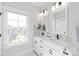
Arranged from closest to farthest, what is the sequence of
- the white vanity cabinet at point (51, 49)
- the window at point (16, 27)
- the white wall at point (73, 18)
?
1. the white vanity cabinet at point (51, 49)
2. the white wall at point (73, 18)
3. the window at point (16, 27)

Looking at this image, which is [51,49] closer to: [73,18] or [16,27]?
[73,18]

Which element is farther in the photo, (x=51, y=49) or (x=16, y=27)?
(x=16, y=27)

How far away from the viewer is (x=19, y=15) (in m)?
2.78

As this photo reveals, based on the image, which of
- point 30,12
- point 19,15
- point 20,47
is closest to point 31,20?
point 30,12

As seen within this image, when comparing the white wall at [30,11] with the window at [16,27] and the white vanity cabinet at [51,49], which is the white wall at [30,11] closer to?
A: the window at [16,27]

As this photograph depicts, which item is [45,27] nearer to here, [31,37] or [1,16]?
[31,37]

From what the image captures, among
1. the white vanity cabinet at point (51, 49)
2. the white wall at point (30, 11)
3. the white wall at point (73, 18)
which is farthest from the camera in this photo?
the white wall at point (30, 11)

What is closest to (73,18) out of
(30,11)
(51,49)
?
(51,49)

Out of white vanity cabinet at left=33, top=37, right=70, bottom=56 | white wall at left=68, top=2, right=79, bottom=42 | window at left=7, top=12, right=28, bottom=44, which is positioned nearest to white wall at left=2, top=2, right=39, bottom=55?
window at left=7, top=12, right=28, bottom=44

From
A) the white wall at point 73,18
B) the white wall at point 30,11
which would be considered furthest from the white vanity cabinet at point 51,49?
the white wall at point 30,11

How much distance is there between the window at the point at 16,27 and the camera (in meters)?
2.51

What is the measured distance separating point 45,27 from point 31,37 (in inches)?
27.8

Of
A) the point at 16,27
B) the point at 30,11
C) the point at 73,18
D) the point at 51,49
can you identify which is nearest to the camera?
the point at 51,49

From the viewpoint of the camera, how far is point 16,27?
2.69 m
